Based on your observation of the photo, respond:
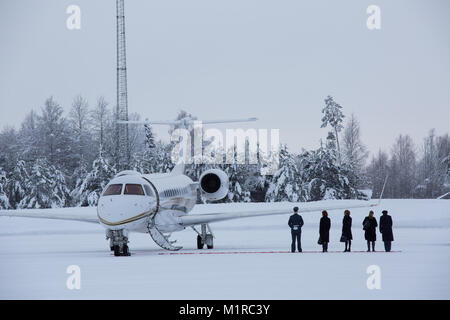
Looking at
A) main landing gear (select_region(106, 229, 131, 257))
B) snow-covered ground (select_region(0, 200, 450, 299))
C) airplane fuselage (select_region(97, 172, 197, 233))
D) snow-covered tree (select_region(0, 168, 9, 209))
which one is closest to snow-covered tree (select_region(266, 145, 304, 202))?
snow-covered tree (select_region(0, 168, 9, 209))

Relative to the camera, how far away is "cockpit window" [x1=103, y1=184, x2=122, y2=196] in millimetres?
24172

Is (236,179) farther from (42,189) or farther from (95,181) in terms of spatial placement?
(42,189)

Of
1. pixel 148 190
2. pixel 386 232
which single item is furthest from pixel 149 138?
pixel 386 232

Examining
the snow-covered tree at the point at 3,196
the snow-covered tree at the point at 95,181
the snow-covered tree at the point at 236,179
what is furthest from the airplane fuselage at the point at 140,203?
the snow-covered tree at the point at 236,179

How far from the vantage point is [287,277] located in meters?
16.2

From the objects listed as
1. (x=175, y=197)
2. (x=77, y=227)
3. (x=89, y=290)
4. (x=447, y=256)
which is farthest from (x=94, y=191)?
(x=89, y=290)

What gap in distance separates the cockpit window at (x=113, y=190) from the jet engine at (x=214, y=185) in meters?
6.92

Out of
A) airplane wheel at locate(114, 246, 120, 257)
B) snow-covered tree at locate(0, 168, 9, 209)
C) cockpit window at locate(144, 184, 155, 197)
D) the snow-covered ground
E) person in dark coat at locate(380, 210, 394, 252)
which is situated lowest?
the snow-covered ground

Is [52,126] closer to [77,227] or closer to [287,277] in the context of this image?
[77,227]

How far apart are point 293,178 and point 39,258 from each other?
149 ft

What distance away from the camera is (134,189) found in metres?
24.5

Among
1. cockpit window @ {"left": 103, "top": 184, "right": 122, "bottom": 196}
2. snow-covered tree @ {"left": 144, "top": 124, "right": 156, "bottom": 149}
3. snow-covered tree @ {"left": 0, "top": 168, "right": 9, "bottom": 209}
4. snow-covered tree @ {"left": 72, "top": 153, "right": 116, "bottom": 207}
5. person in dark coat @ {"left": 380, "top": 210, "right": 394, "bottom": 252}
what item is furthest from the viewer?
snow-covered tree @ {"left": 144, "top": 124, "right": 156, "bottom": 149}

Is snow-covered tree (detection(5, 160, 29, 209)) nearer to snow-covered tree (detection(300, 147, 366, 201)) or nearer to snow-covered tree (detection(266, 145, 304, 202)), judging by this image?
snow-covered tree (detection(266, 145, 304, 202))

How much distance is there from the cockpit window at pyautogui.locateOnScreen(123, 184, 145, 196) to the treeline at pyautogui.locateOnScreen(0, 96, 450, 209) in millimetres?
36432
